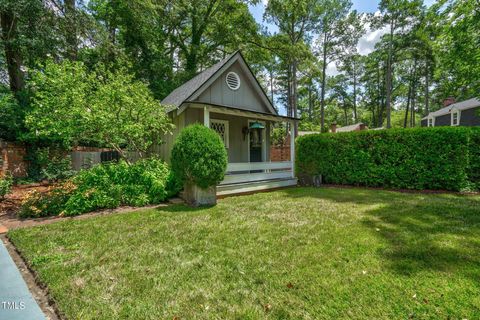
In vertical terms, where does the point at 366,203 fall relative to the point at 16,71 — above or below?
below

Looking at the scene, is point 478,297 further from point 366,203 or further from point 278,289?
point 366,203

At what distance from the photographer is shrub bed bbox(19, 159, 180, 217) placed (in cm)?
568

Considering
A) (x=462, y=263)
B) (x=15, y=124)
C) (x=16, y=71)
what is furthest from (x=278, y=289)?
(x=16, y=71)

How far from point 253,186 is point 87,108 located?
5.77 meters

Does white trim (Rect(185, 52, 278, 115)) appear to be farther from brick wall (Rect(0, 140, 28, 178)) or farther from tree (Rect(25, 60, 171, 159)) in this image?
brick wall (Rect(0, 140, 28, 178))

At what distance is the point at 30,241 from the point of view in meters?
3.89

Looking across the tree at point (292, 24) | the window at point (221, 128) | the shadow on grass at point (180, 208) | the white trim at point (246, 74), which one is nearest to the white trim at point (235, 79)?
the white trim at point (246, 74)

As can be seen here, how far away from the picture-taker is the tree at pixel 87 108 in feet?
19.9

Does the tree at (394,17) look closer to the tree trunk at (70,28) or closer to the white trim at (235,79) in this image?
the white trim at (235,79)

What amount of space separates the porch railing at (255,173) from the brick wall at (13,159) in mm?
8972

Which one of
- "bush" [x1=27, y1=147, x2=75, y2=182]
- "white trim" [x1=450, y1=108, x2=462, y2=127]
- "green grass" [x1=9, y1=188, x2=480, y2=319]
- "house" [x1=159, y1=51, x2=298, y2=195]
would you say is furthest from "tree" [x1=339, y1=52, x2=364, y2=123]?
"bush" [x1=27, y1=147, x2=75, y2=182]

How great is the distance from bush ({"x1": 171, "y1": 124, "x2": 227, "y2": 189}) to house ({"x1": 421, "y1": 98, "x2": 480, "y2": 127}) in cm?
2177

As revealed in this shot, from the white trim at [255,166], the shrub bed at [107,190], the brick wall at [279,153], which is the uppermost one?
the brick wall at [279,153]

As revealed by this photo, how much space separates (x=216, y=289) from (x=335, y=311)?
1.17 m
